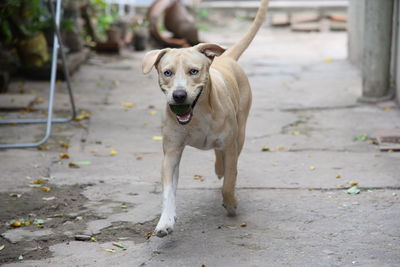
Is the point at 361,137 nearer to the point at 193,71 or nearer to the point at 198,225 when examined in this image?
the point at 198,225

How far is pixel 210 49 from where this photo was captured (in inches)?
162

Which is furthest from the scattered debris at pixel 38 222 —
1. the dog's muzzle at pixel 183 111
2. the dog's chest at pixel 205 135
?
the dog's muzzle at pixel 183 111

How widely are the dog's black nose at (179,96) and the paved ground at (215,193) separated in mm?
843

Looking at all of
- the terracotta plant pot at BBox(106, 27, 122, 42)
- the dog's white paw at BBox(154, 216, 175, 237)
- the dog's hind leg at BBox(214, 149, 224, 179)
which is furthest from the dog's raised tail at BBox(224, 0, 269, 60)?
the terracotta plant pot at BBox(106, 27, 122, 42)

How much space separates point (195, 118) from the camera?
13.5ft

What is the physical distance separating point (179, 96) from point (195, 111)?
378 millimetres

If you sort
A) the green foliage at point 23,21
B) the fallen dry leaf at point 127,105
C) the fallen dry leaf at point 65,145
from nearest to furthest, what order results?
the fallen dry leaf at point 65,145 < the fallen dry leaf at point 127,105 < the green foliage at point 23,21

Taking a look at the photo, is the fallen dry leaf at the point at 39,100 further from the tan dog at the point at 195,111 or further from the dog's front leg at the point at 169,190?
the dog's front leg at the point at 169,190

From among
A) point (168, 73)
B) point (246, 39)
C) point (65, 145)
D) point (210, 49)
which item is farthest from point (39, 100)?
point (168, 73)

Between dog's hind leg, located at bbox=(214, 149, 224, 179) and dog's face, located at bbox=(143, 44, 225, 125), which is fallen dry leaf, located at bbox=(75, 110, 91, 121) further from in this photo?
dog's face, located at bbox=(143, 44, 225, 125)

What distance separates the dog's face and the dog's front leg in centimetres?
31

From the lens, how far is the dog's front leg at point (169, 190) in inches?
148

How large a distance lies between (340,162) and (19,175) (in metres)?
2.58

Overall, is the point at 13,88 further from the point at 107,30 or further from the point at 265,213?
the point at 265,213
